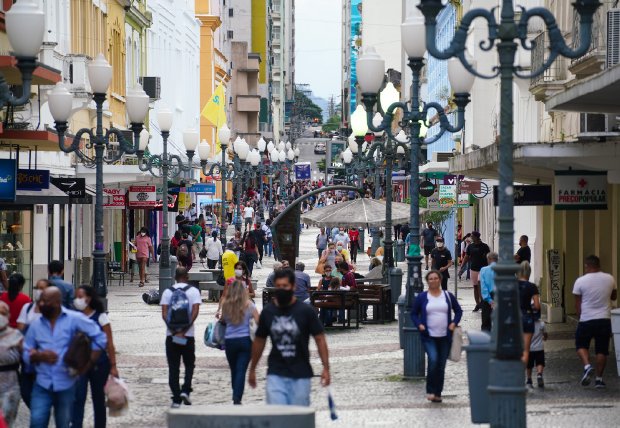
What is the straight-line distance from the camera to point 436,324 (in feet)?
57.0

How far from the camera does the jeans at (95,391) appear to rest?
1361 cm

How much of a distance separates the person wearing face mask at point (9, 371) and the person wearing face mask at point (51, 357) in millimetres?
499

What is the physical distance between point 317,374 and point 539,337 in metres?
3.44

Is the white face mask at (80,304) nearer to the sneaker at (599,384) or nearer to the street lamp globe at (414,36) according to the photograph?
the sneaker at (599,384)

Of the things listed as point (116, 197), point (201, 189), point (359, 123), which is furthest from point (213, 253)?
point (359, 123)

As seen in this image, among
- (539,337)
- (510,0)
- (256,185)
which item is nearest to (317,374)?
(539,337)

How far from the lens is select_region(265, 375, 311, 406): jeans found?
12.7 m

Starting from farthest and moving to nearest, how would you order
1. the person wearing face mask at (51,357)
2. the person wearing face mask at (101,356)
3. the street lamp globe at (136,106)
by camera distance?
the street lamp globe at (136,106)
the person wearing face mask at (101,356)
the person wearing face mask at (51,357)

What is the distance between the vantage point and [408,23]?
65.1 ft

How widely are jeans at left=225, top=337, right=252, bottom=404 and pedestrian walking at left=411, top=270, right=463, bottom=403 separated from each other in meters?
2.06

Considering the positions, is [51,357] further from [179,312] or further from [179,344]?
[179,344]

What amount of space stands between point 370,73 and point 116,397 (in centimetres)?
882

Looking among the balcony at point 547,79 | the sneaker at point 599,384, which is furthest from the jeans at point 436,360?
the balcony at point 547,79

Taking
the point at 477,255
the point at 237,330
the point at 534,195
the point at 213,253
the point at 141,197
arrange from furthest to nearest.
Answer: the point at 213,253 → the point at 141,197 → the point at 477,255 → the point at 534,195 → the point at 237,330
